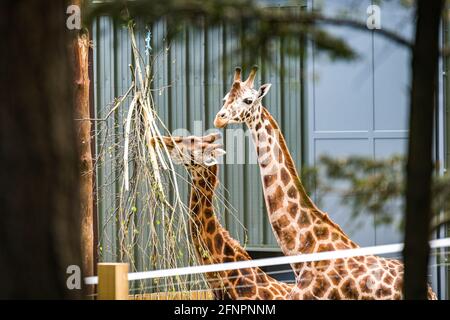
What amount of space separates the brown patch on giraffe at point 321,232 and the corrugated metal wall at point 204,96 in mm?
234

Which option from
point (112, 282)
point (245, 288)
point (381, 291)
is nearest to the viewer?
point (112, 282)

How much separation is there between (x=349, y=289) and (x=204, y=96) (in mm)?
1286

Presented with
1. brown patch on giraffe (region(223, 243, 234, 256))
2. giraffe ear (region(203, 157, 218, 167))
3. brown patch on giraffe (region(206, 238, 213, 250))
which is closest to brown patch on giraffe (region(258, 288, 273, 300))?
brown patch on giraffe (region(223, 243, 234, 256))

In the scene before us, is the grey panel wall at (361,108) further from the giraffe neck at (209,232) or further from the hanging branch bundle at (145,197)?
the hanging branch bundle at (145,197)

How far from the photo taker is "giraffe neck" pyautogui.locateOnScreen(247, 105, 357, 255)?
16.4 ft

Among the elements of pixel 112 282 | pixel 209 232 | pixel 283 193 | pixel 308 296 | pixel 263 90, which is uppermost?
pixel 263 90

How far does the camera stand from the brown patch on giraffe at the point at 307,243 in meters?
5.01

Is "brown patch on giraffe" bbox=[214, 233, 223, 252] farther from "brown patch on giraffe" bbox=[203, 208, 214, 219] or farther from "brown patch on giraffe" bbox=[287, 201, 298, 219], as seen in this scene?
"brown patch on giraffe" bbox=[287, 201, 298, 219]

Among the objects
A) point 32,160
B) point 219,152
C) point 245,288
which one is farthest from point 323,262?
point 32,160

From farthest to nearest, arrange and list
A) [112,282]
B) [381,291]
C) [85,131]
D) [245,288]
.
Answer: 1. [85,131]
2. [245,288]
3. [381,291]
4. [112,282]

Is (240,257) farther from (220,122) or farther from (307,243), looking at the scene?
(220,122)

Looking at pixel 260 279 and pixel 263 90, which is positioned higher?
pixel 263 90

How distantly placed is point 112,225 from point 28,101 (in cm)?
345

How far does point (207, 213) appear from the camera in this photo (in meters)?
5.10
